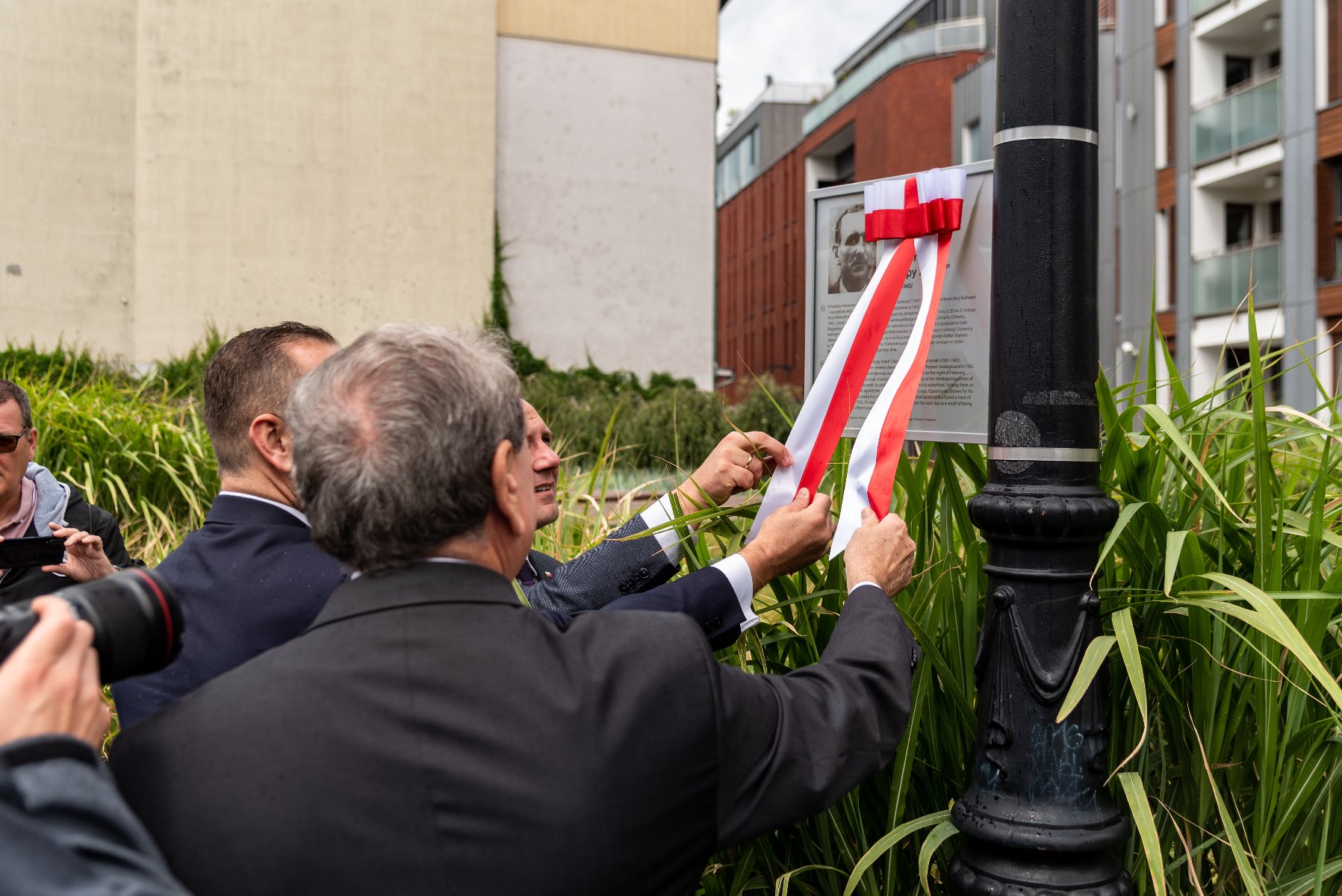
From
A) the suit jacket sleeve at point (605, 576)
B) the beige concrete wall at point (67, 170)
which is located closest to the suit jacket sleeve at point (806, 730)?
the suit jacket sleeve at point (605, 576)

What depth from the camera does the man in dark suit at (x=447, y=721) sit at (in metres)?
1.42

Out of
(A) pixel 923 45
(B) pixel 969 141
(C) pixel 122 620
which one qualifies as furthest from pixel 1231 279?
(C) pixel 122 620

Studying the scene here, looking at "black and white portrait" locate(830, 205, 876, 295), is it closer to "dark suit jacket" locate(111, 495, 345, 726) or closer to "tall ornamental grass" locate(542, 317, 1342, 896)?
"tall ornamental grass" locate(542, 317, 1342, 896)

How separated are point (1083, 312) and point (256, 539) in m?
1.66

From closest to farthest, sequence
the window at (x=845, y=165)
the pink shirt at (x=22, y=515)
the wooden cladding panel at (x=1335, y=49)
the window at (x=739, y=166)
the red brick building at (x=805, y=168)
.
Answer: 1. the pink shirt at (x=22, y=515)
2. the wooden cladding panel at (x=1335, y=49)
3. the red brick building at (x=805, y=168)
4. the window at (x=845, y=165)
5. the window at (x=739, y=166)

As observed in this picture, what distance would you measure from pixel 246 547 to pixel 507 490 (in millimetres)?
965

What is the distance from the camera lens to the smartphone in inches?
145

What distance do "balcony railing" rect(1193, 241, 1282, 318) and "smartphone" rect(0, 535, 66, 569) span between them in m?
21.3

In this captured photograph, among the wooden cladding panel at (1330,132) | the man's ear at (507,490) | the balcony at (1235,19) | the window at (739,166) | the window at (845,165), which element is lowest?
the man's ear at (507,490)

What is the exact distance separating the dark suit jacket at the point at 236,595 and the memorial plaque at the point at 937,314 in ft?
4.00

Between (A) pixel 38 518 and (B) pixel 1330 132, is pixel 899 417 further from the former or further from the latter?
(B) pixel 1330 132

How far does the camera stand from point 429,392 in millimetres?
1565

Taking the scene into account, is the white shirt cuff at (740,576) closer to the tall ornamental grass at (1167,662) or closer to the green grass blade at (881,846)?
the tall ornamental grass at (1167,662)

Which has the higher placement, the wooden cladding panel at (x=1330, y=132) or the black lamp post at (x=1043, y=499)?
the wooden cladding panel at (x=1330, y=132)
